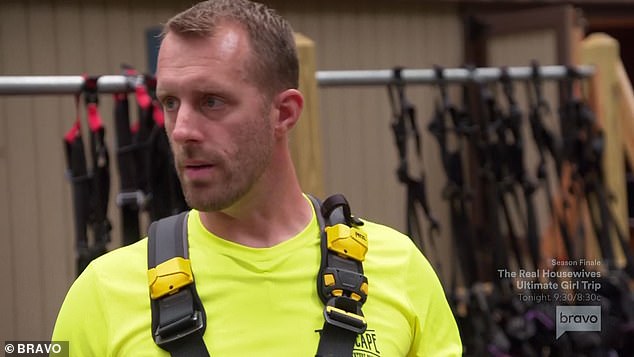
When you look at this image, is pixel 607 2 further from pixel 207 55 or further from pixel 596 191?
pixel 207 55

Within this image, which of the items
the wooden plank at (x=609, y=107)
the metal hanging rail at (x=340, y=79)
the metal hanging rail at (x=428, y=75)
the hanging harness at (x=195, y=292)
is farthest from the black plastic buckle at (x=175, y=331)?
the wooden plank at (x=609, y=107)

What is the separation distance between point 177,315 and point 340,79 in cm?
175

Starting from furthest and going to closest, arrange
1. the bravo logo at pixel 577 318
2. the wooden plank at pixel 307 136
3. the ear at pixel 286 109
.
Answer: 1. the bravo logo at pixel 577 318
2. the wooden plank at pixel 307 136
3. the ear at pixel 286 109

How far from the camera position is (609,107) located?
4.17 metres

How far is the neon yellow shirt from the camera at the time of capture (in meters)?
1.60

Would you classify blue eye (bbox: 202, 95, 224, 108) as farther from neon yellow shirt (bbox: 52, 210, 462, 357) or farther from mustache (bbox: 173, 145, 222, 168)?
neon yellow shirt (bbox: 52, 210, 462, 357)

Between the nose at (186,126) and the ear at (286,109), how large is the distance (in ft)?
0.51

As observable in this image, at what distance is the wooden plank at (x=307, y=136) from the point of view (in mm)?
2834

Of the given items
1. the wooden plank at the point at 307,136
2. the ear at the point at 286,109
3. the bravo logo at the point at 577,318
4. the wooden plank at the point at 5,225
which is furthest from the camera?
the wooden plank at the point at 5,225

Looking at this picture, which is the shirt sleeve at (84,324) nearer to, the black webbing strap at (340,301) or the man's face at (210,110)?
the man's face at (210,110)

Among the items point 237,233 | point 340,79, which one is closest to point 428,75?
point 340,79

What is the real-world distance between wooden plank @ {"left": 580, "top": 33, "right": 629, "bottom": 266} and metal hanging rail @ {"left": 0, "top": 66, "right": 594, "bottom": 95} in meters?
0.07

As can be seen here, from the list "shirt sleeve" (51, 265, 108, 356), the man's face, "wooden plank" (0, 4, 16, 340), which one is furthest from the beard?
"wooden plank" (0, 4, 16, 340)

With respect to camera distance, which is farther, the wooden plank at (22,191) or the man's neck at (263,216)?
the wooden plank at (22,191)
